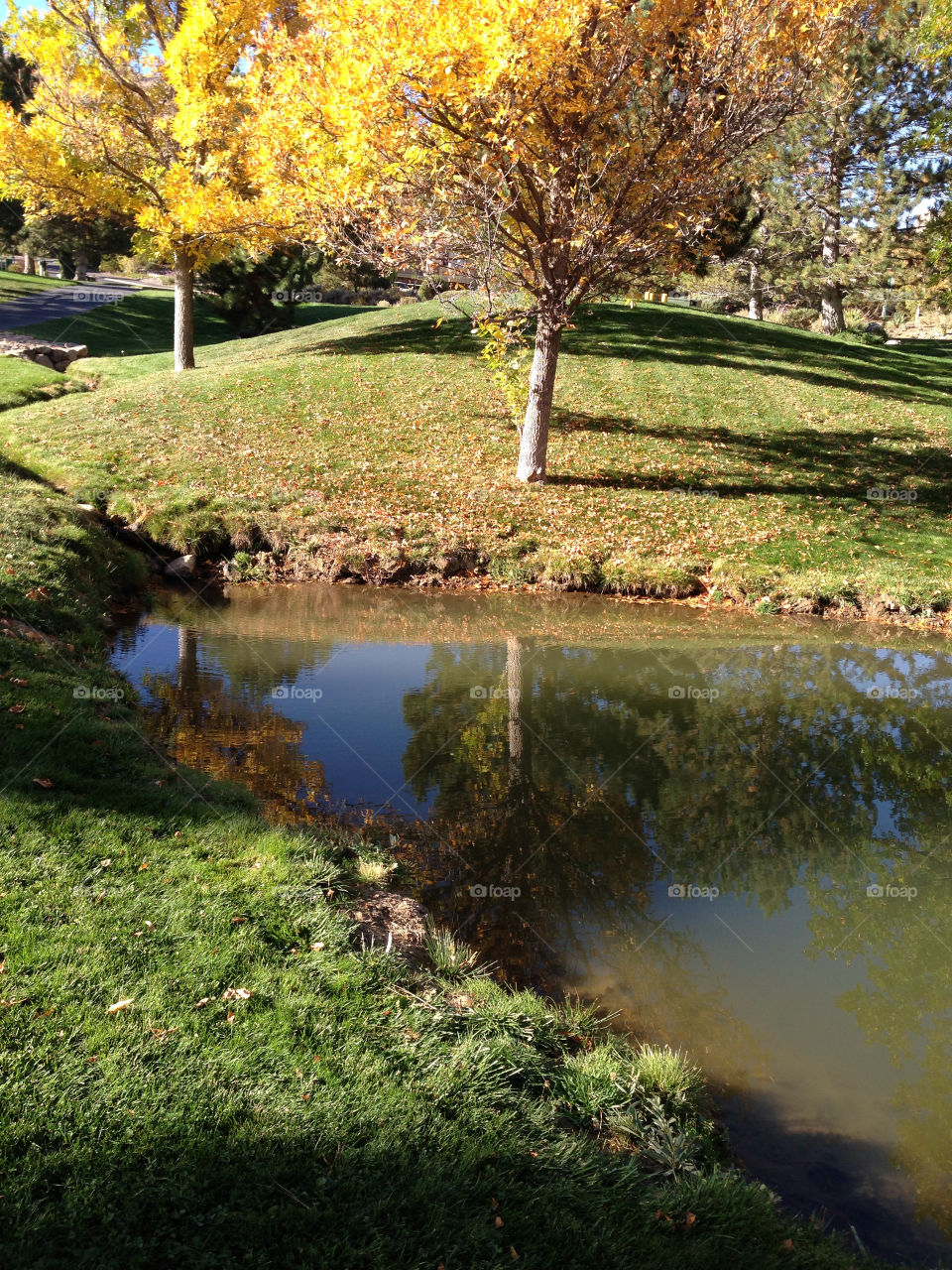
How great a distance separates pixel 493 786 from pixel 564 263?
11030 mm

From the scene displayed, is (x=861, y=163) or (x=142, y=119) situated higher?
(x=861, y=163)

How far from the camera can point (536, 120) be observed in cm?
1333

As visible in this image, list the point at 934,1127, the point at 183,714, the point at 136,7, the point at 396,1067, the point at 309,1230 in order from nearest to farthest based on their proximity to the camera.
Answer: the point at 309,1230
the point at 396,1067
the point at 934,1127
the point at 183,714
the point at 136,7

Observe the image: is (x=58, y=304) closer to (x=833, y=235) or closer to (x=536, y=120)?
(x=536, y=120)

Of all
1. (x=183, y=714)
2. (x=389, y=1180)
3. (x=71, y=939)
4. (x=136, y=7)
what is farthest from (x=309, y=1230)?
(x=136, y=7)

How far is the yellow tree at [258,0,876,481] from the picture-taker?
12234 millimetres

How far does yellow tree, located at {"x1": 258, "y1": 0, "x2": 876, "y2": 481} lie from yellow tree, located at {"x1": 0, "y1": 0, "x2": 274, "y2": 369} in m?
5.60

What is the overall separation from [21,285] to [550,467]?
3570cm

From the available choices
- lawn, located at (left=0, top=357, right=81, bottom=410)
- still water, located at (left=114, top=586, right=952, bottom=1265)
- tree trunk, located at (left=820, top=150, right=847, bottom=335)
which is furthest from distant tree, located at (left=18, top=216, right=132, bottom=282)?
still water, located at (left=114, top=586, right=952, bottom=1265)

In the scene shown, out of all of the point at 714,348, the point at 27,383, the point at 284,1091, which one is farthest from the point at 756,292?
the point at 284,1091

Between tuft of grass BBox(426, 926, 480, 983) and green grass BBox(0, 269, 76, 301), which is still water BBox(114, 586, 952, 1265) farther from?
green grass BBox(0, 269, 76, 301)

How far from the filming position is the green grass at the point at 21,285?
3803cm

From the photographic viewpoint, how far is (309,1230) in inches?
114

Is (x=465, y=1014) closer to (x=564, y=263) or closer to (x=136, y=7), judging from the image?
(x=564, y=263)
